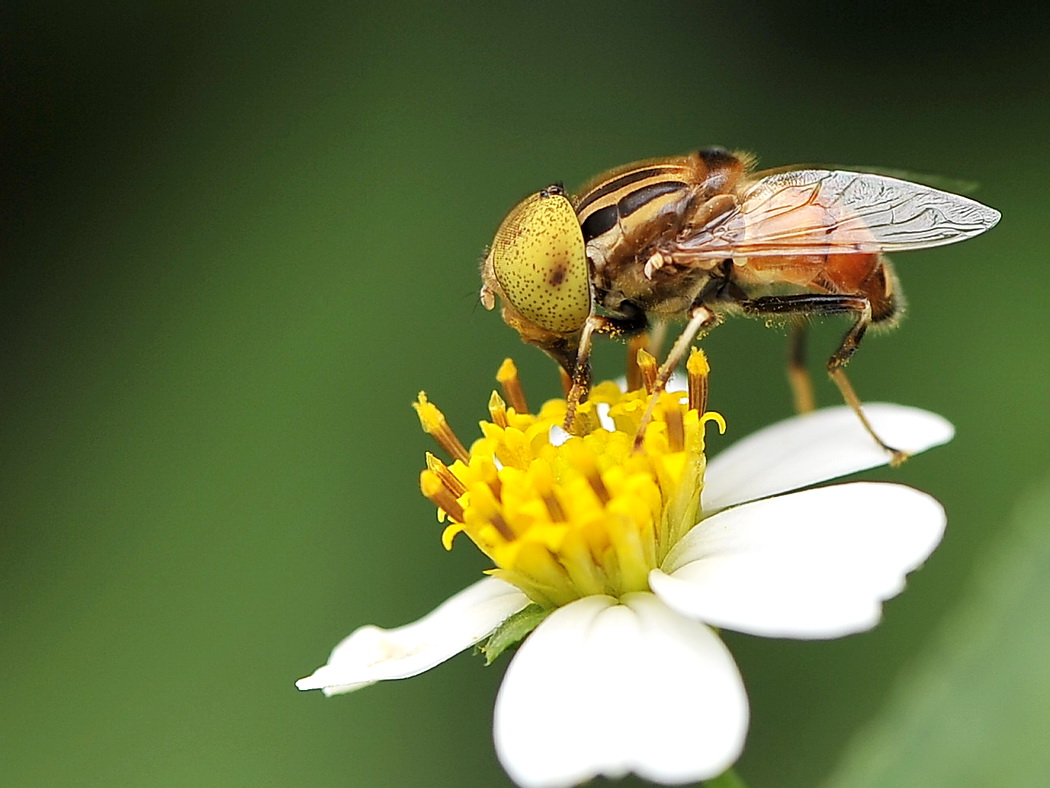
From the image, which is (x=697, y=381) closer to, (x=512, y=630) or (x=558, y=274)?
(x=558, y=274)

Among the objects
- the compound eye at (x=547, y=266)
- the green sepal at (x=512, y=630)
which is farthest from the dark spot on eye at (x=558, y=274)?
the green sepal at (x=512, y=630)

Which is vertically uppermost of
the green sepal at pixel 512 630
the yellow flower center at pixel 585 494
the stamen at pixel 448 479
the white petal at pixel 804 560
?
the stamen at pixel 448 479

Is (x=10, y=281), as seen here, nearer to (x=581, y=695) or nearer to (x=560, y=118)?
(x=560, y=118)

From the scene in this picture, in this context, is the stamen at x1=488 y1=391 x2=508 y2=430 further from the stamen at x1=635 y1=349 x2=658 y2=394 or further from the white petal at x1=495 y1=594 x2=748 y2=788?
the white petal at x1=495 y1=594 x2=748 y2=788

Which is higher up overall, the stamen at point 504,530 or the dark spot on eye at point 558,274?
the dark spot on eye at point 558,274

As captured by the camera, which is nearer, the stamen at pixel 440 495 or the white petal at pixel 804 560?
the white petal at pixel 804 560

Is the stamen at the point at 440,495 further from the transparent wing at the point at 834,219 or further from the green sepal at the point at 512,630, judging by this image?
the transparent wing at the point at 834,219

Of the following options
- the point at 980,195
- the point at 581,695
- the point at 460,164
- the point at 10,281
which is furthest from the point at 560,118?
the point at 581,695
